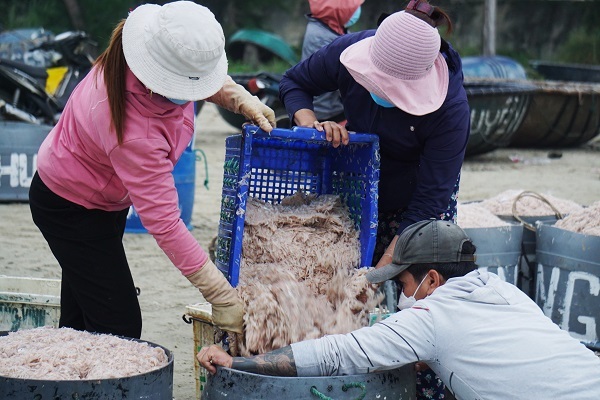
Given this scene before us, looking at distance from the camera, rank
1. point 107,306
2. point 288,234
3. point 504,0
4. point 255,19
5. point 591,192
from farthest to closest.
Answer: point 255,19 → point 504,0 → point 591,192 → point 288,234 → point 107,306

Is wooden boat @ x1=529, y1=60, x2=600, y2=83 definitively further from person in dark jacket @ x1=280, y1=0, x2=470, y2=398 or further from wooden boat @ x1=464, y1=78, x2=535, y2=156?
person in dark jacket @ x1=280, y1=0, x2=470, y2=398

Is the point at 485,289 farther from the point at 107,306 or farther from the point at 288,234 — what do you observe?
the point at 107,306

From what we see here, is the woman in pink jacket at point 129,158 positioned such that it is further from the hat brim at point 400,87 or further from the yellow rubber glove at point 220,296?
the hat brim at point 400,87

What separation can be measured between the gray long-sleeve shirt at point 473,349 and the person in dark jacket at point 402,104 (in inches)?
25.6

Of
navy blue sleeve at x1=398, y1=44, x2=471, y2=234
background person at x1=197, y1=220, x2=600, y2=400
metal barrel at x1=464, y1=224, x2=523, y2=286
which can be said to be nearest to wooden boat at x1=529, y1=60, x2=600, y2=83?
metal barrel at x1=464, y1=224, x2=523, y2=286

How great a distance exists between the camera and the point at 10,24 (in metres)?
22.5

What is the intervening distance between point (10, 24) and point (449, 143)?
69.2 ft

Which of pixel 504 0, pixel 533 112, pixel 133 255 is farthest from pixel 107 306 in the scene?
pixel 504 0

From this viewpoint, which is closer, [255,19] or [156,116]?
[156,116]

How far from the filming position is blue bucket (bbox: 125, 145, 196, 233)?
6.73m

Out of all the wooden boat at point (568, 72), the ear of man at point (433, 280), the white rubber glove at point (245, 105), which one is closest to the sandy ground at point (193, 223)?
the white rubber glove at point (245, 105)

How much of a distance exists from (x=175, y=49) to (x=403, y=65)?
88 centimetres

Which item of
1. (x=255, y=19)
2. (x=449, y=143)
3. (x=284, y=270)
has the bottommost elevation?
(x=284, y=270)

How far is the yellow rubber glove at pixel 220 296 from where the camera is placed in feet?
9.37
